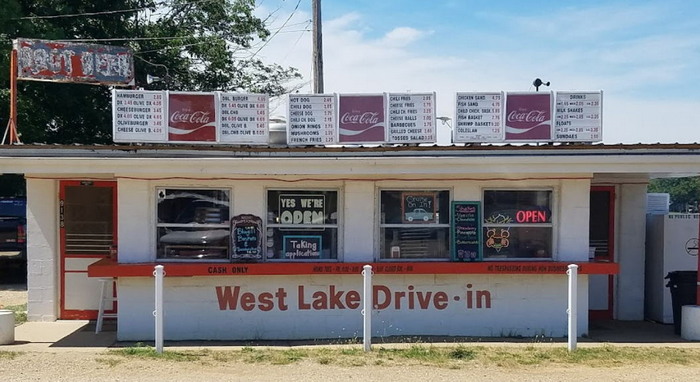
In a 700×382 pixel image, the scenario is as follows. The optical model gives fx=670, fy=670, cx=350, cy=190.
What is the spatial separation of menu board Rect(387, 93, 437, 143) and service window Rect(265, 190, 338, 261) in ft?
4.54

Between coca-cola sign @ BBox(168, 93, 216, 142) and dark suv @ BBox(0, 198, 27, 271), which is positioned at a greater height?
coca-cola sign @ BBox(168, 93, 216, 142)

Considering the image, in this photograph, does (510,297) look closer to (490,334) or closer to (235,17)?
(490,334)

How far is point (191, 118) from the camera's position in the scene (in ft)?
33.3

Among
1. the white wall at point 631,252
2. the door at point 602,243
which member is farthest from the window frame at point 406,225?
the white wall at point 631,252

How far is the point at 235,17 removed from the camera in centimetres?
2712

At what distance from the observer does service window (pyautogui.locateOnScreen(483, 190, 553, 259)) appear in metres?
10.1

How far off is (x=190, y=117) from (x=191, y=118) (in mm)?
21

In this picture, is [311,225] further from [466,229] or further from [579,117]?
[579,117]

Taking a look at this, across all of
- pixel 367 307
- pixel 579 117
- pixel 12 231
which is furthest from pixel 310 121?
pixel 12 231

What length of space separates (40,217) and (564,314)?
8.41 meters

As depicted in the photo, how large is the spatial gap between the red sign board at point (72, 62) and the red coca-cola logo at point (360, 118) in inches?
163

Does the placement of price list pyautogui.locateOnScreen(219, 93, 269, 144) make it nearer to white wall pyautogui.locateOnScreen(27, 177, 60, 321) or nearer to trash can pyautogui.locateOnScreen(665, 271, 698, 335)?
white wall pyautogui.locateOnScreen(27, 177, 60, 321)

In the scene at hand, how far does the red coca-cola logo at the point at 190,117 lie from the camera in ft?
33.2

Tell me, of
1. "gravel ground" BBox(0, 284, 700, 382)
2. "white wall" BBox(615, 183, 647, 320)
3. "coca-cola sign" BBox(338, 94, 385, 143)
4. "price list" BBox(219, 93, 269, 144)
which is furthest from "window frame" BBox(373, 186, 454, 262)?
"white wall" BBox(615, 183, 647, 320)
